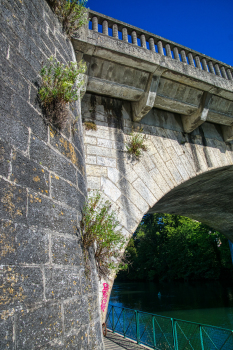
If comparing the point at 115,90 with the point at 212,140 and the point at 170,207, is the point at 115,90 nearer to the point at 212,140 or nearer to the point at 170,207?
the point at 212,140

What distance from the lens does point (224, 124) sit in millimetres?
6285

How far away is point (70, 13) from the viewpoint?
3.61 m

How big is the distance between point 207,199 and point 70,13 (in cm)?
750

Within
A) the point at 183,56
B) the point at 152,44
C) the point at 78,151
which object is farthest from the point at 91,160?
the point at 183,56

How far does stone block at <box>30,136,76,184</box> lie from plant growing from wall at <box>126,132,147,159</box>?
236 cm

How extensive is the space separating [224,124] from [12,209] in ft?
19.4

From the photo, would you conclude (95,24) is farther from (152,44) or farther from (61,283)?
(61,283)

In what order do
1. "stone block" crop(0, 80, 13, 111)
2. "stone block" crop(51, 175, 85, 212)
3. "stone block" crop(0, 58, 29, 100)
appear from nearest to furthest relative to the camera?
"stone block" crop(0, 80, 13, 111) → "stone block" crop(0, 58, 29, 100) → "stone block" crop(51, 175, 85, 212)

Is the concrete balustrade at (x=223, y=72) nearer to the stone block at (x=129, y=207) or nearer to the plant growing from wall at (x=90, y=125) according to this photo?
the plant growing from wall at (x=90, y=125)

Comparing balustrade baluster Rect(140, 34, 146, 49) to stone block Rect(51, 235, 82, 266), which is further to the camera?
balustrade baluster Rect(140, 34, 146, 49)

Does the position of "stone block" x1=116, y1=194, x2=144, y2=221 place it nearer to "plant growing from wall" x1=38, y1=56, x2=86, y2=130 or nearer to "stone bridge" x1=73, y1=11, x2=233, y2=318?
"stone bridge" x1=73, y1=11, x2=233, y2=318

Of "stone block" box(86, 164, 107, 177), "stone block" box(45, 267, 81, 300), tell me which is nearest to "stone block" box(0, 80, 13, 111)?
"stone block" box(45, 267, 81, 300)

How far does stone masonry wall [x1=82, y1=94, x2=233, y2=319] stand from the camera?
428cm

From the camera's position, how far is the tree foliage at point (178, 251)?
27781mm
